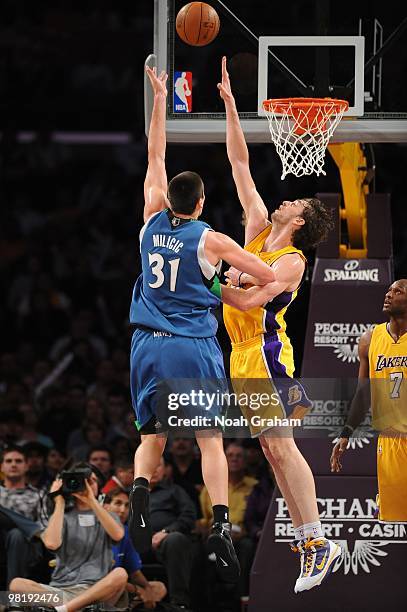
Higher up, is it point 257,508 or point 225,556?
point 225,556

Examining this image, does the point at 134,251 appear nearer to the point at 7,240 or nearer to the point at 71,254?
the point at 71,254

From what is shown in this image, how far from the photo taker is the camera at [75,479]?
33.9 feet

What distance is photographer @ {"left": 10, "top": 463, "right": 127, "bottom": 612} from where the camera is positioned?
10258 mm

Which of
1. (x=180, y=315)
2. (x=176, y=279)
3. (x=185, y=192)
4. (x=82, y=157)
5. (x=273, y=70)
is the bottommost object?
(x=180, y=315)

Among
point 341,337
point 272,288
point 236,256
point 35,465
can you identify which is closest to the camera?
point 236,256

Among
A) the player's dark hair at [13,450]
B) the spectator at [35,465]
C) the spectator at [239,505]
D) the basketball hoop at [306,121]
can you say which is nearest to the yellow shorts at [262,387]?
the basketball hoop at [306,121]

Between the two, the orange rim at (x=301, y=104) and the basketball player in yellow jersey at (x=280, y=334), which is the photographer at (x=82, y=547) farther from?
the orange rim at (x=301, y=104)

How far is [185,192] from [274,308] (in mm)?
1135

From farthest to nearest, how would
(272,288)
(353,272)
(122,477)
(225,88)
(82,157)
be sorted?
(82,157) → (122,477) → (353,272) → (225,88) → (272,288)

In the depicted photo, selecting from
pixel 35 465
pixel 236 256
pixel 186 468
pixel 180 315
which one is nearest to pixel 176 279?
pixel 180 315

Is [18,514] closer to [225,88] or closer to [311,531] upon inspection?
[311,531]

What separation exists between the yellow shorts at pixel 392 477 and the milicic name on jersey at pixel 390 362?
535mm

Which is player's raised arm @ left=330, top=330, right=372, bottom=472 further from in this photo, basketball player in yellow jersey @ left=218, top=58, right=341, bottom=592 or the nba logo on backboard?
the nba logo on backboard

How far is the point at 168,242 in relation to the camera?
8.12m
